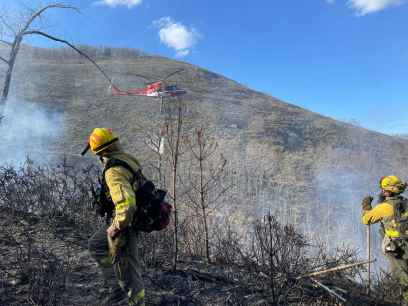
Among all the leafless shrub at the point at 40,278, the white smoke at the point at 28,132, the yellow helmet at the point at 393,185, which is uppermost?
the white smoke at the point at 28,132

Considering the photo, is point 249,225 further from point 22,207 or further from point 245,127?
point 245,127

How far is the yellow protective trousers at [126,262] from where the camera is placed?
3258mm

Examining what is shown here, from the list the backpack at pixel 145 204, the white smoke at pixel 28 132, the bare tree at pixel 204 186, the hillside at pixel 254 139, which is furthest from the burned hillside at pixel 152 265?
the white smoke at pixel 28 132

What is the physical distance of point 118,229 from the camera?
3.04 metres

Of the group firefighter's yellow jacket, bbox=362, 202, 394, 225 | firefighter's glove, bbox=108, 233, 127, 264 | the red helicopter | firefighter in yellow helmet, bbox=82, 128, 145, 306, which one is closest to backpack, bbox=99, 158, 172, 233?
firefighter in yellow helmet, bbox=82, 128, 145, 306

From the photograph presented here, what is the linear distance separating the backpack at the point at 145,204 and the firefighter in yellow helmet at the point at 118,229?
0.01 m

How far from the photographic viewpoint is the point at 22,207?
5.16 metres

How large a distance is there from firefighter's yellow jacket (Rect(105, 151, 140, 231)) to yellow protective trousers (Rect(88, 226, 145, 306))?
0.28m

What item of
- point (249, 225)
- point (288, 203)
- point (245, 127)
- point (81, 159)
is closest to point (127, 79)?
point (245, 127)

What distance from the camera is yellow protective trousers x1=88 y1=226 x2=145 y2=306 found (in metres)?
3.26

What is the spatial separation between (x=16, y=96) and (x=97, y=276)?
2799 centimetres

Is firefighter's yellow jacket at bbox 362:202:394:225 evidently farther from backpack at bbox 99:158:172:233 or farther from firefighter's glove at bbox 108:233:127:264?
firefighter's glove at bbox 108:233:127:264

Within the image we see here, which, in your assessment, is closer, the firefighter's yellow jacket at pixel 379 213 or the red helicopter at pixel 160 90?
the firefighter's yellow jacket at pixel 379 213

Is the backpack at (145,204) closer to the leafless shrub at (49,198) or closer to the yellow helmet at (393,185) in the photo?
the leafless shrub at (49,198)
